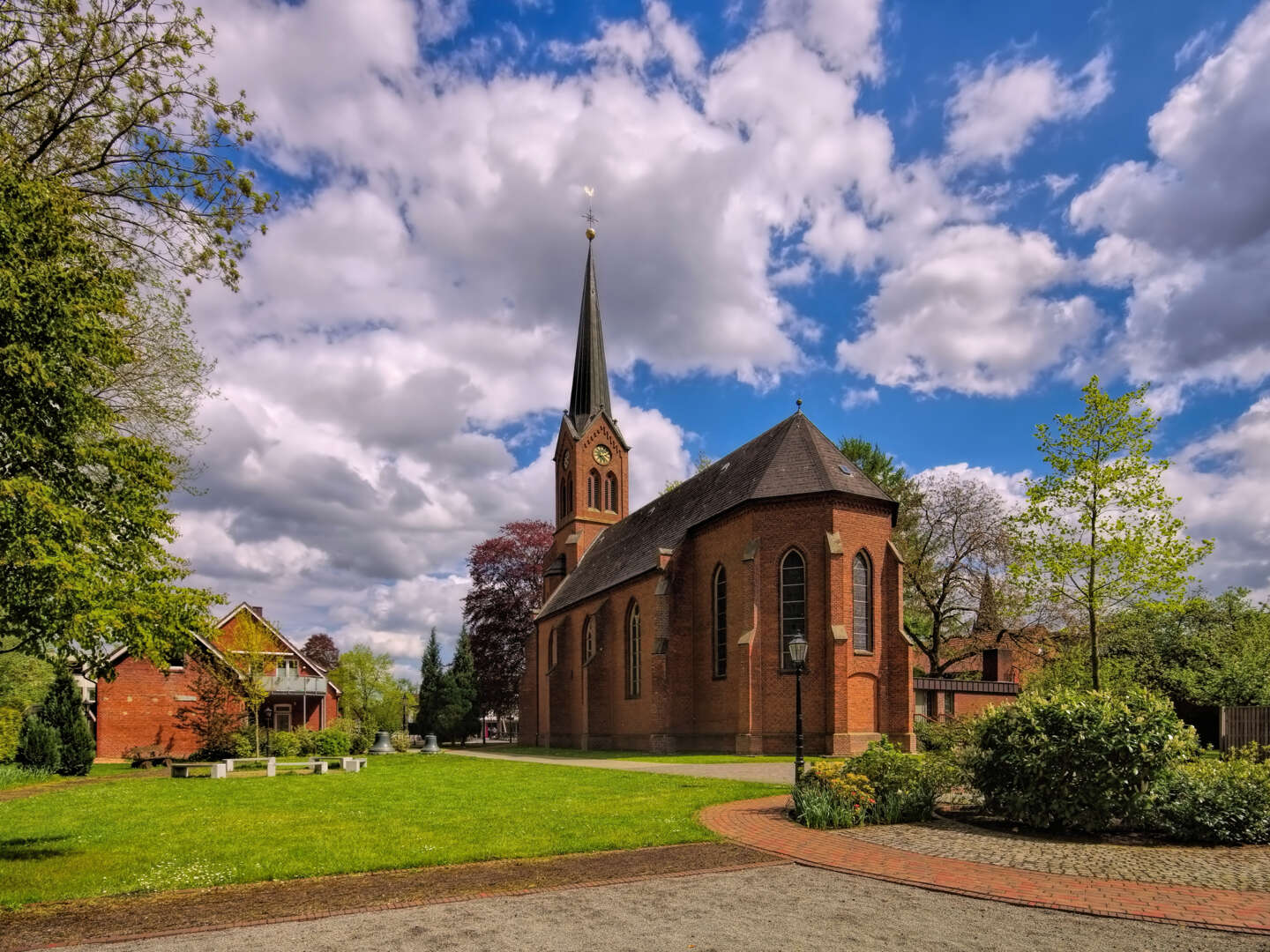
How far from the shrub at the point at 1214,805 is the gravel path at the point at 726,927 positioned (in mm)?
4634

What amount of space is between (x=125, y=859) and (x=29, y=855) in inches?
66.8

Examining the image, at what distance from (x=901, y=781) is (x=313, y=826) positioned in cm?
927

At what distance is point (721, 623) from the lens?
1261 inches

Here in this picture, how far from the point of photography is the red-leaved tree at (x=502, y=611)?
58469mm

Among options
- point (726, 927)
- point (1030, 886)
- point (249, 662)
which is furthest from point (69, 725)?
point (1030, 886)

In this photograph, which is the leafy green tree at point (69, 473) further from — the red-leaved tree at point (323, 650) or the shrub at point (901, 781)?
the red-leaved tree at point (323, 650)

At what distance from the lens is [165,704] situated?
3822 cm

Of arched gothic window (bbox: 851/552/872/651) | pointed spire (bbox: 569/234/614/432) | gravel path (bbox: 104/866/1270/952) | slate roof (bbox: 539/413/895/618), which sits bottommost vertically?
gravel path (bbox: 104/866/1270/952)

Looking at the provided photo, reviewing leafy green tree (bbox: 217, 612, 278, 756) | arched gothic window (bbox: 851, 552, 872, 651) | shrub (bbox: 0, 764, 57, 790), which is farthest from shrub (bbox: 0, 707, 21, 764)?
arched gothic window (bbox: 851, 552, 872, 651)

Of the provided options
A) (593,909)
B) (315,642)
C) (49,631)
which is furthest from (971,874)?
(315,642)

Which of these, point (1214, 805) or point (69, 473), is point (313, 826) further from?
point (1214, 805)

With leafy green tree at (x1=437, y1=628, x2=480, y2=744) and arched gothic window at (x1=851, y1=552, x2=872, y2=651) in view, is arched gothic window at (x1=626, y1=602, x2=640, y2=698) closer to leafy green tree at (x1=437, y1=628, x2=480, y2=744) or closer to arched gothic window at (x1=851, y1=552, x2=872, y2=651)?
arched gothic window at (x1=851, y1=552, x2=872, y2=651)

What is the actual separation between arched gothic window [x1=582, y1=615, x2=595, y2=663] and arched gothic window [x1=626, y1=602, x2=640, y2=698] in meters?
2.83

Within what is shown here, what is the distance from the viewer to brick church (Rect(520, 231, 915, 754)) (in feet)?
92.8
